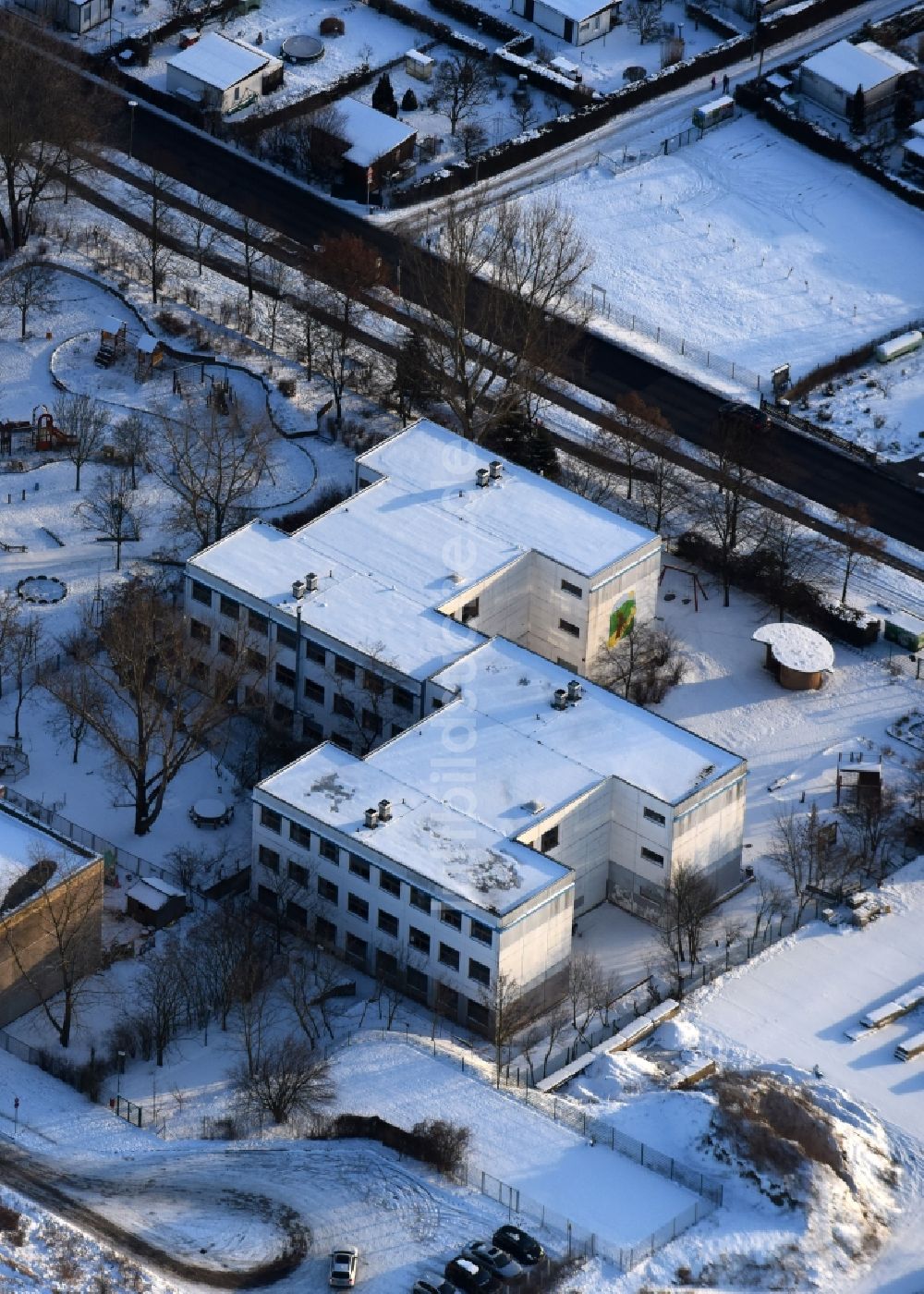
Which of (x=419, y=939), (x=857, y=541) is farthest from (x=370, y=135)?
(x=419, y=939)

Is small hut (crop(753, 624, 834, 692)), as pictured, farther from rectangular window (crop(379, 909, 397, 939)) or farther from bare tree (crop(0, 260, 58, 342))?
bare tree (crop(0, 260, 58, 342))

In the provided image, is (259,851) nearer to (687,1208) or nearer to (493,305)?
(687,1208)

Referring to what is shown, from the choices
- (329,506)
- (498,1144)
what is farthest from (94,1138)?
(329,506)

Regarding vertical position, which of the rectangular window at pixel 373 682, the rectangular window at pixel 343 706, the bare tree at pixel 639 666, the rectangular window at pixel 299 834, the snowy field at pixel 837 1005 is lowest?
the snowy field at pixel 837 1005

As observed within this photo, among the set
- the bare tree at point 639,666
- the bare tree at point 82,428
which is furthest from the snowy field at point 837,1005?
the bare tree at point 82,428

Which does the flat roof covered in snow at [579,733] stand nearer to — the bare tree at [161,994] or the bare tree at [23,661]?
the bare tree at [161,994]

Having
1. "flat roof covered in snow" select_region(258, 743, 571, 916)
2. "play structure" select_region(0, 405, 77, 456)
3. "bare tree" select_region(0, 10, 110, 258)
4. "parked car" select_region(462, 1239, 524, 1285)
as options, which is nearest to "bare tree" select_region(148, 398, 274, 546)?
"play structure" select_region(0, 405, 77, 456)
